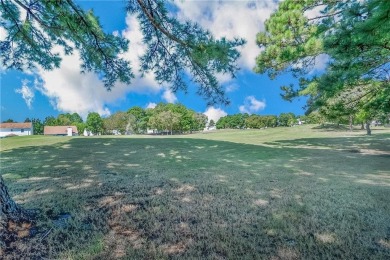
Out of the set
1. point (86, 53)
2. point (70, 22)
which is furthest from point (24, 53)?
point (70, 22)

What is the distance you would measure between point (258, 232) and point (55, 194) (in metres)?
3.92

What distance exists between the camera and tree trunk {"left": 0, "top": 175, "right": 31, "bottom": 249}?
114 inches

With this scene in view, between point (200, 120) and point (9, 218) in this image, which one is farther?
point (200, 120)

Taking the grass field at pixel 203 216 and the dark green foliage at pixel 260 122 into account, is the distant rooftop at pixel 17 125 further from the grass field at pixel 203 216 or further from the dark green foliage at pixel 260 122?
the grass field at pixel 203 216

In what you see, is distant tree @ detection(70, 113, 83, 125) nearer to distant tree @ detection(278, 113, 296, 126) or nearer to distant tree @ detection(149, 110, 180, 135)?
distant tree @ detection(149, 110, 180, 135)

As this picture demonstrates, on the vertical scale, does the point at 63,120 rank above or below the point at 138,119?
above

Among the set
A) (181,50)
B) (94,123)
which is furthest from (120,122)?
(181,50)

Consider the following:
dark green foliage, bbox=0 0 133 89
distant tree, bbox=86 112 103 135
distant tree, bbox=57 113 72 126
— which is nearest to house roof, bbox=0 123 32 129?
distant tree, bbox=57 113 72 126

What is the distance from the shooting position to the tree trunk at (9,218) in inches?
114

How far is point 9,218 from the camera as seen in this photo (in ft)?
10.2

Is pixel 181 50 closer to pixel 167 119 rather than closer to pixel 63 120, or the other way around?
pixel 167 119

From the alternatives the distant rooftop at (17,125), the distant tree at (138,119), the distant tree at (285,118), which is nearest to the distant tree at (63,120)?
the distant rooftop at (17,125)

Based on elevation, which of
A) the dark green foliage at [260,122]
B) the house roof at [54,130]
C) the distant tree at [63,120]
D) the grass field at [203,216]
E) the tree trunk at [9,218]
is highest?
the distant tree at [63,120]

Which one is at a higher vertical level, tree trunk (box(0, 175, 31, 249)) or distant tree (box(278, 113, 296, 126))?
distant tree (box(278, 113, 296, 126))
